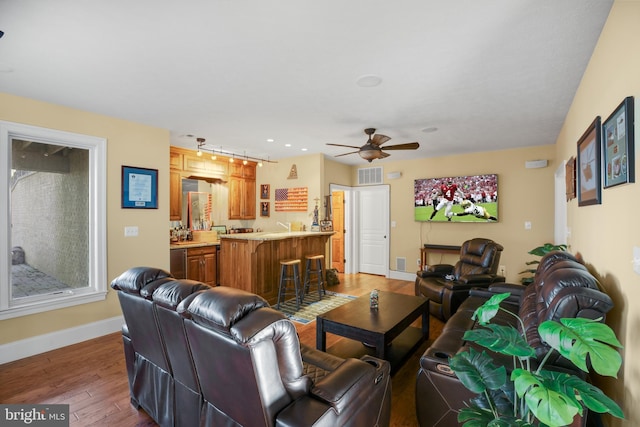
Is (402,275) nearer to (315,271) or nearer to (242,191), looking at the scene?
(315,271)

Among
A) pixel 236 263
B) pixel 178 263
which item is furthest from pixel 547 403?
pixel 178 263

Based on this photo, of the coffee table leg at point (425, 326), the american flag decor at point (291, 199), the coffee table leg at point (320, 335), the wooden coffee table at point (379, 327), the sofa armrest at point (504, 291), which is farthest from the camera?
the american flag decor at point (291, 199)

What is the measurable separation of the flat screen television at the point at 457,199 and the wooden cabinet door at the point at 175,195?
4567 mm

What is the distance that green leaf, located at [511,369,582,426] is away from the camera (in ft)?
3.08

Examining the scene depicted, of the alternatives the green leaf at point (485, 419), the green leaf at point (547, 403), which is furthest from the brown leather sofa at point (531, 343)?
the green leaf at point (547, 403)

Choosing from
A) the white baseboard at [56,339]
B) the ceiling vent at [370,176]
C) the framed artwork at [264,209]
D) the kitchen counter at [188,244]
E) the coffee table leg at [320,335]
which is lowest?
the white baseboard at [56,339]

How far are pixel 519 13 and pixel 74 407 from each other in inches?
156

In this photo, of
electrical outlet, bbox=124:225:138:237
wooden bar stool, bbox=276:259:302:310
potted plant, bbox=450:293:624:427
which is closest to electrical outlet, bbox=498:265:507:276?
wooden bar stool, bbox=276:259:302:310

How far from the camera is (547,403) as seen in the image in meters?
0.97

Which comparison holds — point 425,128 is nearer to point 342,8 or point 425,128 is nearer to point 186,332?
point 342,8

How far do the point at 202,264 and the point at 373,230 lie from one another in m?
3.76

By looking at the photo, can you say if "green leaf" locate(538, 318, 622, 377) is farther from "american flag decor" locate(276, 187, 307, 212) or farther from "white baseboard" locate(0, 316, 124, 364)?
"american flag decor" locate(276, 187, 307, 212)

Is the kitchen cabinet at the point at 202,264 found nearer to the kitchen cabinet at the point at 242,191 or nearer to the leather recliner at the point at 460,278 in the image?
the kitchen cabinet at the point at 242,191

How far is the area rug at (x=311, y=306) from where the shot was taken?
4.21 metres
